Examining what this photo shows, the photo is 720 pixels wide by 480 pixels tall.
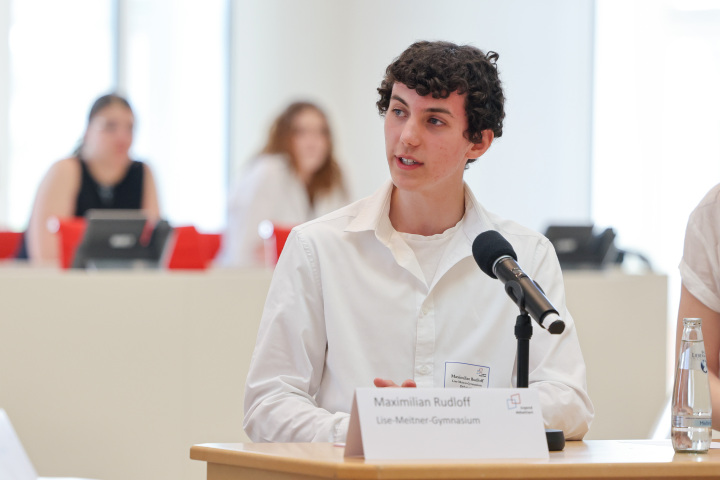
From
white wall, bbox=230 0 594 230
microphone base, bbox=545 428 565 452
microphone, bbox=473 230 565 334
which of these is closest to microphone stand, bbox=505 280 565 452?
microphone, bbox=473 230 565 334

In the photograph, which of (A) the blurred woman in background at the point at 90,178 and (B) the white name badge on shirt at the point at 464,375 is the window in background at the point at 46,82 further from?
(B) the white name badge on shirt at the point at 464,375

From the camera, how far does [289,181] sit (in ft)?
16.1

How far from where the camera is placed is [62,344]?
8.95 ft

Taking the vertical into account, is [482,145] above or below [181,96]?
below

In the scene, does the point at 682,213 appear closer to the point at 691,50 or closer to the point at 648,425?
the point at 691,50

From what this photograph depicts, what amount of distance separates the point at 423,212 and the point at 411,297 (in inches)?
6.3

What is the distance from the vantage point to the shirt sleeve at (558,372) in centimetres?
156

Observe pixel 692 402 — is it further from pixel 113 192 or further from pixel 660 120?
pixel 660 120

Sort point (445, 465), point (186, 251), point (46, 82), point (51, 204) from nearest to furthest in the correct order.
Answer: point (445, 465), point (186, 251), point (51, 204), point (46, 82)

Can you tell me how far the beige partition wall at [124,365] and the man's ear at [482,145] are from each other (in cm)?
130

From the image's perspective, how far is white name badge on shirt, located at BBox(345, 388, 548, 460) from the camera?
3.60 feet

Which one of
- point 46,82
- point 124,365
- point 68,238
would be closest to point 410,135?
point 124,365

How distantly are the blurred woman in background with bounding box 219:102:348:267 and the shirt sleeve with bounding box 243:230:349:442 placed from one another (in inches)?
124

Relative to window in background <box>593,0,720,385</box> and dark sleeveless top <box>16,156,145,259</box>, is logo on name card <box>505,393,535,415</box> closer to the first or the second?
dark sleeveless top <box>16,156,145,259</box>
